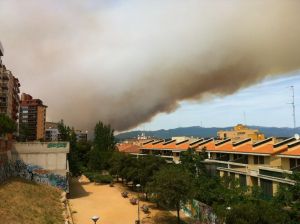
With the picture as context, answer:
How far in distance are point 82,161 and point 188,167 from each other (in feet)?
166

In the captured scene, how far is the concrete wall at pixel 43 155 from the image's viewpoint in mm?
53906

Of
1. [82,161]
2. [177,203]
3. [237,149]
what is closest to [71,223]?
[177,203]

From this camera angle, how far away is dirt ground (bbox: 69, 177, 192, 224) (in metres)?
41.8

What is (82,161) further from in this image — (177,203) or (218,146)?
(177,203)

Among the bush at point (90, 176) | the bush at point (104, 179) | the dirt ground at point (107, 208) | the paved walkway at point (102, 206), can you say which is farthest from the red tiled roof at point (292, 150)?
the bush at point (90, 176)

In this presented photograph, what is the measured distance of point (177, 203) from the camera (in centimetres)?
3709

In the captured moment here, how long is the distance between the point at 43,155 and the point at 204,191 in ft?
88.2

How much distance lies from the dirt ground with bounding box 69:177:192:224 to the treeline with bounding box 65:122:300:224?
2074 millimetres

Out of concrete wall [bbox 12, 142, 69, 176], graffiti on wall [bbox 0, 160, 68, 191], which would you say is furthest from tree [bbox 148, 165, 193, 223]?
concrete wall [bbox 12, 142, 69, 176]

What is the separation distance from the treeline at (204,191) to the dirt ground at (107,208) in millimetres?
2074

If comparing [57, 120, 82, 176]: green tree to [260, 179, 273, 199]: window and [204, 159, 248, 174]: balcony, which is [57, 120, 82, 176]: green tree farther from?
[260, 179, 273, 199]: window

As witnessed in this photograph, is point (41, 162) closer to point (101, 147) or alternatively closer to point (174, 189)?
point (174, 189)

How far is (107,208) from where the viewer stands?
4853 centimetres

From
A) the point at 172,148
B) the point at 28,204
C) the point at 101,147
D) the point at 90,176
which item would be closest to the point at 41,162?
the point at 28,204
